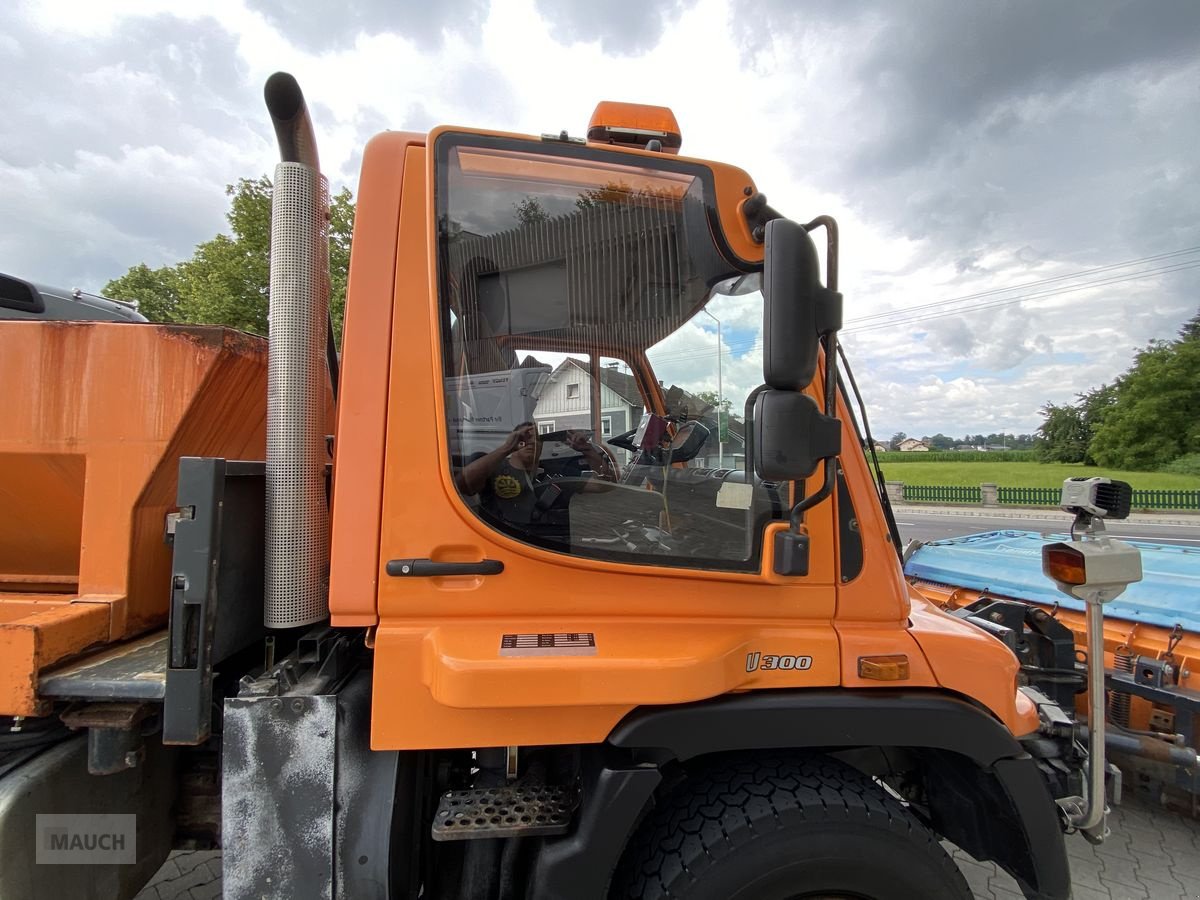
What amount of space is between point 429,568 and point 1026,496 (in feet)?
89.3

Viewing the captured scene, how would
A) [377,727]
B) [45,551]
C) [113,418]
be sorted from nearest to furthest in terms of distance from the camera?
[377,727], [113,418], [45,551]

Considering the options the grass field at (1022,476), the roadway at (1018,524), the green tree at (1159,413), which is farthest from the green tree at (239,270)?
the green tree at (1159,413)

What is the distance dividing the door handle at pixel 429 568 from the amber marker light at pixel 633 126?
133cm

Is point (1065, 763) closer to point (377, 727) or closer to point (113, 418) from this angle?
point (377, 727)

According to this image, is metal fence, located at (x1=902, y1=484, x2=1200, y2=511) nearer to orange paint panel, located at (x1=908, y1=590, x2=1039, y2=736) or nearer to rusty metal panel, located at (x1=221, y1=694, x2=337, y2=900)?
orange paint panel, located at (x1=908, y1=590, x2=1039, y2=736)

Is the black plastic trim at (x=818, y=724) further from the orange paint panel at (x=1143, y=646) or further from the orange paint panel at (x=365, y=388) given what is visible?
the orange paint panel at (x=1143, y=646)

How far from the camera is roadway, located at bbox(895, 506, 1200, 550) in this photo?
14617 mm

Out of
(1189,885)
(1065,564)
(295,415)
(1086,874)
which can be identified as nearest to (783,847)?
(1065,564)

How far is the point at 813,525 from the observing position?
1.60 metres

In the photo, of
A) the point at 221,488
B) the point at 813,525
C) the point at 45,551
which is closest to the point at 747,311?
the point at 813,525

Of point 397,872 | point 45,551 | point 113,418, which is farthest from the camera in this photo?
point 45,551

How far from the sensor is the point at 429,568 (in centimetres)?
146

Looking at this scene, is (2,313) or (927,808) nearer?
(927,808)

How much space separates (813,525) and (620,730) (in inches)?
29.5
